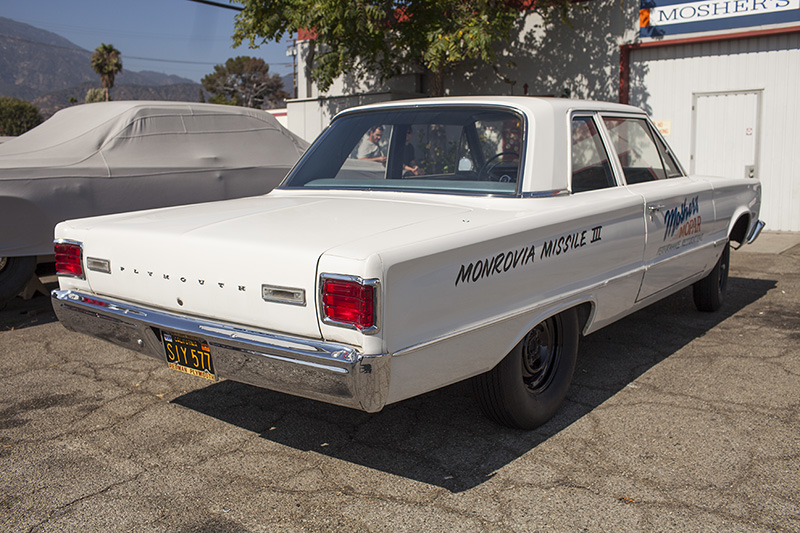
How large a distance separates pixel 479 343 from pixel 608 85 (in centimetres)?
997

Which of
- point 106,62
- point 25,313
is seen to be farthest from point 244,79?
point 25,313

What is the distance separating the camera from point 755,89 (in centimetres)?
1037

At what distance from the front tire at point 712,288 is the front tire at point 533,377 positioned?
2.39 m

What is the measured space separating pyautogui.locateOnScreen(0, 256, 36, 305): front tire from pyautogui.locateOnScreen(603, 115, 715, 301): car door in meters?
4.61

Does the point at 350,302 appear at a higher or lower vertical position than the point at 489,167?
lower

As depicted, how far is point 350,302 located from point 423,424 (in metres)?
1.30

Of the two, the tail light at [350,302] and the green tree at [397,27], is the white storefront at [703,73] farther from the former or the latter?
the tail light at [350,302]

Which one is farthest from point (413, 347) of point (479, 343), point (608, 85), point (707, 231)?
point (608, 85)

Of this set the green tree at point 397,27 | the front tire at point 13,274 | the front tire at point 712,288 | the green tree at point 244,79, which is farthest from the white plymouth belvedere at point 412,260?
the green tree at point 244,79

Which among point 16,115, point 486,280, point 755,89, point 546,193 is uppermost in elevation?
point 16,115

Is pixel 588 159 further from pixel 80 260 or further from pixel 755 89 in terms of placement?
pixel 755 89

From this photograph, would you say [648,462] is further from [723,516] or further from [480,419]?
[480,419]

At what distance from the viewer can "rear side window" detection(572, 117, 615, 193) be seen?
12.5 feet

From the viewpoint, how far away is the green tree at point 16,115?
57.2 m
